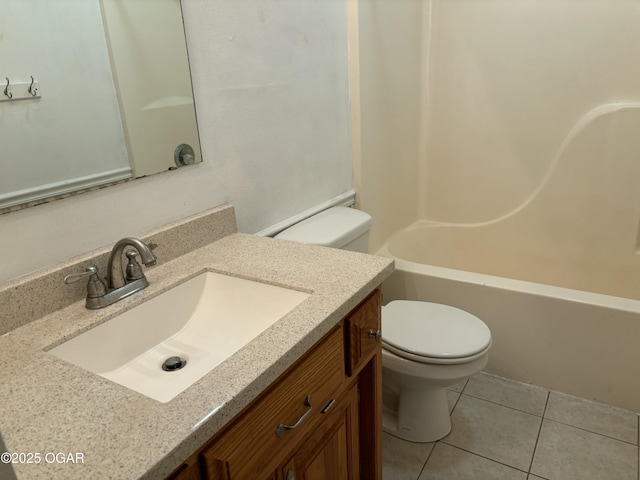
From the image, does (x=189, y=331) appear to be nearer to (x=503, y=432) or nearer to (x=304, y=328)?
(x=304, y=328)

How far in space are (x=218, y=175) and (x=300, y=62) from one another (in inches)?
22.3

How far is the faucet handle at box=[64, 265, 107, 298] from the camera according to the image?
97 centimetres

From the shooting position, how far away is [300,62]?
1.66 metres

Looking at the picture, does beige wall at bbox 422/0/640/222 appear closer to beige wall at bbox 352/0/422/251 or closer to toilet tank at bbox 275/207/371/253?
beige wall at bbox 352/0/422/251

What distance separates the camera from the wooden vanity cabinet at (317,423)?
737 millimetres

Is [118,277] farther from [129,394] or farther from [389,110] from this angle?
[389,110]

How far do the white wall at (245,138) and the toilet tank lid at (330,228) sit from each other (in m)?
0.08

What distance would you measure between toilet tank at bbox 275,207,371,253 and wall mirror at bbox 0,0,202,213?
1.50ft

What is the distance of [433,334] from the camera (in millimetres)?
1605

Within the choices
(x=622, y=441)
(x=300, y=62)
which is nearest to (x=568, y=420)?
(x=622, y=441)

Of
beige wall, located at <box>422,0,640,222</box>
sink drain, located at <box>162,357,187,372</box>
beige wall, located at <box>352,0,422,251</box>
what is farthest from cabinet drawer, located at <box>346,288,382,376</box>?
beige wall, located at <box>422,0,640,222</box>

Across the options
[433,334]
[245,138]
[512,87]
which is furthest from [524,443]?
[512,87]

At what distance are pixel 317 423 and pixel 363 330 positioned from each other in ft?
0.77

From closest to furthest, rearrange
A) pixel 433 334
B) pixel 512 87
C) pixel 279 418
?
pixel 279 418
pixel 433 334
pixel 512 87
